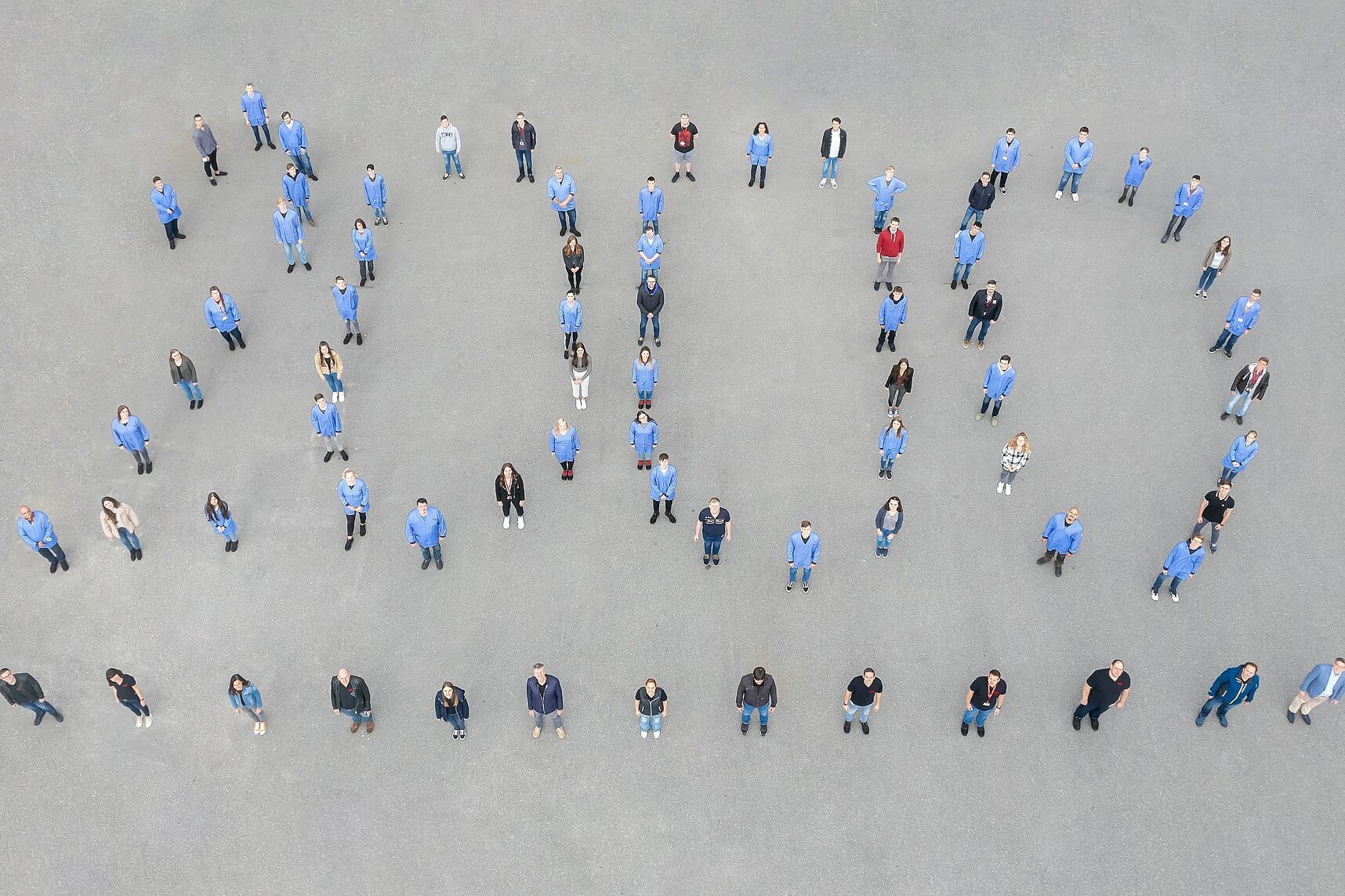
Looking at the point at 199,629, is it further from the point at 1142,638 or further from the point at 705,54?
the point at 705,54

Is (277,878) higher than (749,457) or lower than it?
lower

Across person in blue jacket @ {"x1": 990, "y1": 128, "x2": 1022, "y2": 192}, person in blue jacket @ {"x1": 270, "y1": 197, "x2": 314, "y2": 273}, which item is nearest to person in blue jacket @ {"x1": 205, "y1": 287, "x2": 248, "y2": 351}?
person in blue jacket @ {"x1": 270, "y1": 197, "x2": 314, "y2": 273}

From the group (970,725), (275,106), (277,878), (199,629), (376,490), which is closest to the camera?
(277,878)

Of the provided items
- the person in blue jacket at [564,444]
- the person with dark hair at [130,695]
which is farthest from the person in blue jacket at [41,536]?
the person in blue jacket at [564,444]

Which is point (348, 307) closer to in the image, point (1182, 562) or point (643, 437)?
point (643, 437)

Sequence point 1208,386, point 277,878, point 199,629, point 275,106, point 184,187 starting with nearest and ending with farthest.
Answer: point 277,878, point 199,629, point 1208,386, point 184,187, point 275,106

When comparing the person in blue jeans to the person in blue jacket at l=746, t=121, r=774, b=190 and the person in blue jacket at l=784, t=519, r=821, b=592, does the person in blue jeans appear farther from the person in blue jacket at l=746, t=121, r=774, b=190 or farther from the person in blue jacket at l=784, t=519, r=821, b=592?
the person in blue jacket at l=746, t=121, r=774, b=190

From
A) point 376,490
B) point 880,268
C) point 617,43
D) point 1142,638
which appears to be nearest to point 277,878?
point 376,490
